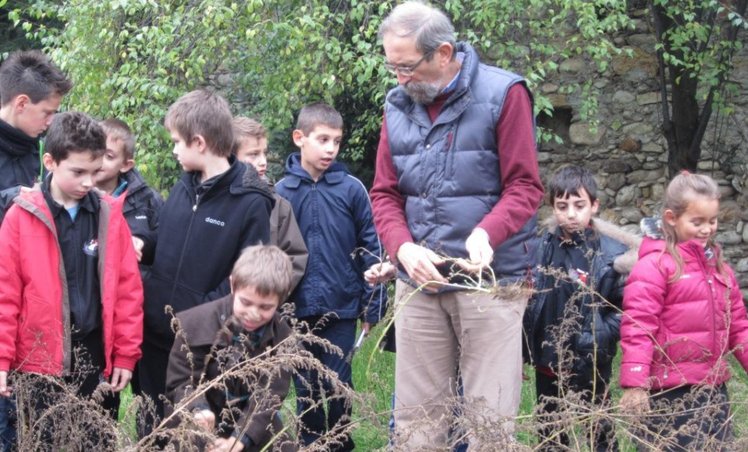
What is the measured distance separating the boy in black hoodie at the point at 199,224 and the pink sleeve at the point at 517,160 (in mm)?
1094

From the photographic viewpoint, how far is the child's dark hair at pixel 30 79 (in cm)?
423

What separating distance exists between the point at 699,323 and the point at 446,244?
1.10 meters

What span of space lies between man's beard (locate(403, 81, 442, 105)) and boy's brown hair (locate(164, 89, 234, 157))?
90cm

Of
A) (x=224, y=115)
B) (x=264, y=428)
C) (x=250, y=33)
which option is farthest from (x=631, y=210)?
(x=264, y=428)

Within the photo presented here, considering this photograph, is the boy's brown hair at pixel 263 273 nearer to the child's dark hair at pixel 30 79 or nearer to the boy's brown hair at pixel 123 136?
the boy's brown hair at pixel 123 136

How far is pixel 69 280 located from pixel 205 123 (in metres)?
0.82

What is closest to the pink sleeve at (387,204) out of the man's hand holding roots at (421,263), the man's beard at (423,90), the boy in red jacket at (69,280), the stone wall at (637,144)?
the man's hand holding roots at (421,263)

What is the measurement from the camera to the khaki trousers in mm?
3479

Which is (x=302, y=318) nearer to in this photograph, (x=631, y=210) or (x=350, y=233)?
(x=350, y=233)

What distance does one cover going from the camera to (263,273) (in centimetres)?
343

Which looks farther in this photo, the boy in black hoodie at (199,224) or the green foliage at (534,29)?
the green foliage at (534,29)

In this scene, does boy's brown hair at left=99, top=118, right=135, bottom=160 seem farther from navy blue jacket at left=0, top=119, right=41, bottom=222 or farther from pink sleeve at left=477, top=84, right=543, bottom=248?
pink sleeve at left=477, top=84, right=543, bottom=248

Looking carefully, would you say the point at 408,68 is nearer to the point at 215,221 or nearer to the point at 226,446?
the point at 215,221

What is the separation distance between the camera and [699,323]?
3.78 m
